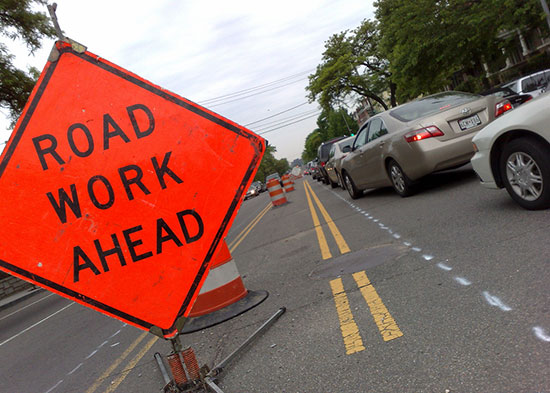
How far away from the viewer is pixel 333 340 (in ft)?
11.6

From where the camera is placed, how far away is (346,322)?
3.77m

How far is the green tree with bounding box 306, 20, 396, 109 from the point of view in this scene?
43938 mm

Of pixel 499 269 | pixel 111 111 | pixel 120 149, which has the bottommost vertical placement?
pixel 499 269

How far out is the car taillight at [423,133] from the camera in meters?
7.66

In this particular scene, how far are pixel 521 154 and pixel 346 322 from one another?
9.06 feet

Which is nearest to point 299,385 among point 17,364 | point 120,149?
point 120,149

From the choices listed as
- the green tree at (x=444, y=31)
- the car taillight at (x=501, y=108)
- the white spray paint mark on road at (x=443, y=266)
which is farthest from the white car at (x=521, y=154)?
the green tree at (x=444, y=31)

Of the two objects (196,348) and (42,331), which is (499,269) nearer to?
(196,348)

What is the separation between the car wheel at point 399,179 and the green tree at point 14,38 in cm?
1455

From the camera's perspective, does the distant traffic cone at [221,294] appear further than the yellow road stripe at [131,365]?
Yes

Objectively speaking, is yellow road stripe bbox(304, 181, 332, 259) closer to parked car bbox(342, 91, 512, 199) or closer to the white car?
parked car bbox(342, 91, 512, 199)

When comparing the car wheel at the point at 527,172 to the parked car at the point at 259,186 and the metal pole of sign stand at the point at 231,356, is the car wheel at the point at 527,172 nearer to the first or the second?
the metal pole of sign stand at the point at 231,356

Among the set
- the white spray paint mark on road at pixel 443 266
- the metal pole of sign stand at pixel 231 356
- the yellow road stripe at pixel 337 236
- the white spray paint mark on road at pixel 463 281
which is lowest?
the white spray paint mark on road at pixel 463 281

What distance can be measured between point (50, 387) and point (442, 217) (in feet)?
16.1
